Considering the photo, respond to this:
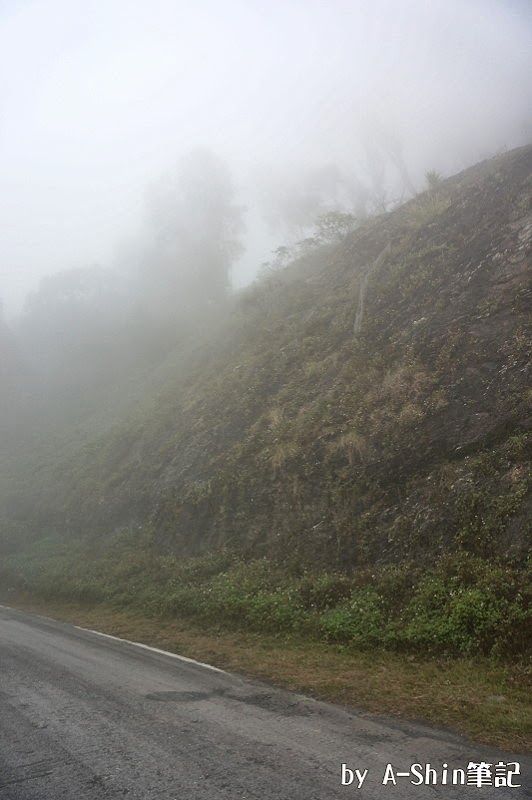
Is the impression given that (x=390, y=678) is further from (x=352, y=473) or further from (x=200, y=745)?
(x=352, y=473)

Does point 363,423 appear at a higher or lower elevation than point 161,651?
higher

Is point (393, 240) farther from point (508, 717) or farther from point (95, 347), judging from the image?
point (95, 347)

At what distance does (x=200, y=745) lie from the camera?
5.70 metres

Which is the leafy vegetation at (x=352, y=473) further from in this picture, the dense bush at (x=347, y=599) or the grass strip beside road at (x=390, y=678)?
the grass strip beside road at (x=390, y=678)

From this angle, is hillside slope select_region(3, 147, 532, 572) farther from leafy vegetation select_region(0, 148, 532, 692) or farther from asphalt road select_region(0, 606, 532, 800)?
asphalt road select_region(0, 606, 532, 800)

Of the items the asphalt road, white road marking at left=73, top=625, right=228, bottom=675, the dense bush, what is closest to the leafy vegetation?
the dense bush

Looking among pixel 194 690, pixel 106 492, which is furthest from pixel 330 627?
pixel 106 492

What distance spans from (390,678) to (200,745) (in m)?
3.34

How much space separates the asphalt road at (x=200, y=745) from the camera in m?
4.78

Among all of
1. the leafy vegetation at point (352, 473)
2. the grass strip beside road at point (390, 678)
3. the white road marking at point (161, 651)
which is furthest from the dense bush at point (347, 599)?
the white road marking at point (161, 651)

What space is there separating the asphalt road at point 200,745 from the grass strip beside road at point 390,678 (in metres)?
0.37

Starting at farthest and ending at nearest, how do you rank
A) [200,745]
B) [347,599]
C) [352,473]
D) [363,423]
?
[363,423]
[352,473]
[347,599]
[200,745]

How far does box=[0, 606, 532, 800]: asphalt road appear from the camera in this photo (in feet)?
A: 15.7

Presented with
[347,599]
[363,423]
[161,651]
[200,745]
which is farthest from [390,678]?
[363,423]
